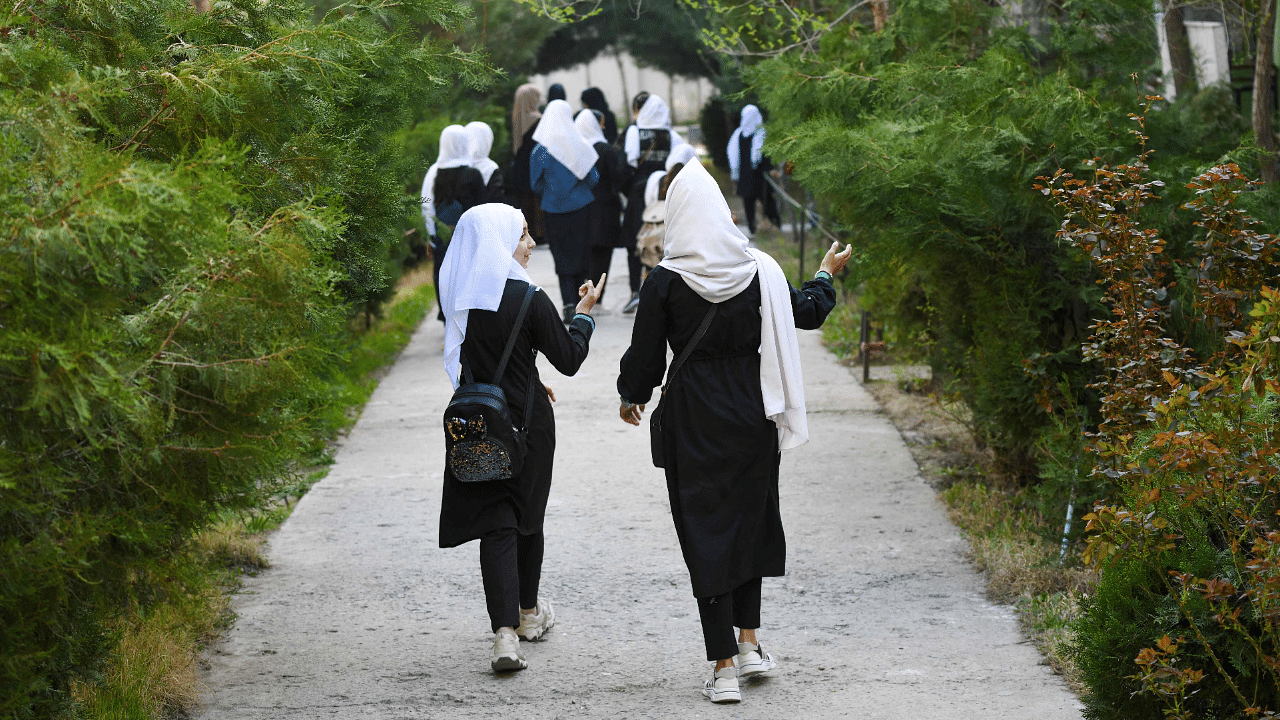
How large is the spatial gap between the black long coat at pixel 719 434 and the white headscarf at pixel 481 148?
5722 mm

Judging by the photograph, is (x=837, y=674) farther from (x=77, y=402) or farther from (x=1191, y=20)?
(x=1191, y=20)

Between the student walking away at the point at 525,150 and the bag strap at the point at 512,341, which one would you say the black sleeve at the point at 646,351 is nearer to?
the bag strap at the point at 512,341

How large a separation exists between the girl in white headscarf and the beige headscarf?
3336 mm

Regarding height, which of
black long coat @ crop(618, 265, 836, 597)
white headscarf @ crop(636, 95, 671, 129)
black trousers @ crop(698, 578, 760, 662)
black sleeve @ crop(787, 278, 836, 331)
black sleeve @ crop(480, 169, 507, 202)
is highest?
white headscarf @ crop(636, 95, 671, 129)

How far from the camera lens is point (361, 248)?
15.2 feet

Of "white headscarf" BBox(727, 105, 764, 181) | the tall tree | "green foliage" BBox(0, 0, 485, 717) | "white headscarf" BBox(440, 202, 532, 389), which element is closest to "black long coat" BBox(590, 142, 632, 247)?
"white headscarf" BBox(727, 105, 764, 181)

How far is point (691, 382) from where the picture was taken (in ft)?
14.1

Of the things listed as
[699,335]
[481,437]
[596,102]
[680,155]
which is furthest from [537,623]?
[596,102]

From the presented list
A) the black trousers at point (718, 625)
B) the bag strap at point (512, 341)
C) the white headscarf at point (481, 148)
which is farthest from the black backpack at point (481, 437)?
the white headscarf at point (481, 148)

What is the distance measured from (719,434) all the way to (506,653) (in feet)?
3.49

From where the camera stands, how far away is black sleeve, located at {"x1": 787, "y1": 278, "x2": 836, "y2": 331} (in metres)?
4.45

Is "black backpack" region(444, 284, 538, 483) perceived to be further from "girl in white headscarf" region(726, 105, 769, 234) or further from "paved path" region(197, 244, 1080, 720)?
"girl in white headscarf" region(726, 105, 769, 234)

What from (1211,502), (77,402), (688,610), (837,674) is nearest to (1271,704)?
(1211,502)

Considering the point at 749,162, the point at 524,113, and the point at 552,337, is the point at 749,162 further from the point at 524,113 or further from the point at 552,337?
the point at 552,337
